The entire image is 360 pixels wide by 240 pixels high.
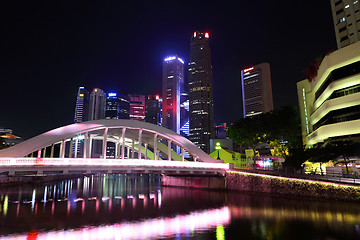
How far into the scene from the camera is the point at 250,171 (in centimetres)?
3888

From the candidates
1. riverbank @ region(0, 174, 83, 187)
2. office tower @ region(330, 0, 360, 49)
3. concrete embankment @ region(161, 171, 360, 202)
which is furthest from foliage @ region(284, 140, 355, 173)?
riverbank @ region(0, 174, 83, 187)

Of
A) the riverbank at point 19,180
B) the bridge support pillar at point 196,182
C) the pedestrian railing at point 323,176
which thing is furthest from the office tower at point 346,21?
the riverbank at point 19,180

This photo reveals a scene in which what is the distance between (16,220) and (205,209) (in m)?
18.9

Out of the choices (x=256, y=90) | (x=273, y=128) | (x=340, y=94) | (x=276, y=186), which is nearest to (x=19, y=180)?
(x=276, y=186)

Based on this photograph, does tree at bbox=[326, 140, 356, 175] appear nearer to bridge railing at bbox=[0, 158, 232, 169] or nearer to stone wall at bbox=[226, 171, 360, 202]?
stone wall at bbox=[226, 171, 360, 202]

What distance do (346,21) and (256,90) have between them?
126 m

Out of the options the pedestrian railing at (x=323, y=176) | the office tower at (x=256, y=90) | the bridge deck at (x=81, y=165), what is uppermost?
the office tower at (x=256, y=90)

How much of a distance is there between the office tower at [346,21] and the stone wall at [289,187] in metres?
39.5

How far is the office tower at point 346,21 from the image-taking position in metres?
52.9

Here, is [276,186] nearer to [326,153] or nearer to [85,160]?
[326,153]

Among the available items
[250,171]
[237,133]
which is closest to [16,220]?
[250,171]

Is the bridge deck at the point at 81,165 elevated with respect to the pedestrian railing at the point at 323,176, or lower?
elevated

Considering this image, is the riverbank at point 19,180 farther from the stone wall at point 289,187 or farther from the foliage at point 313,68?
the foliage at point 313,68

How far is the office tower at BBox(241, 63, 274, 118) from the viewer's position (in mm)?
171938
